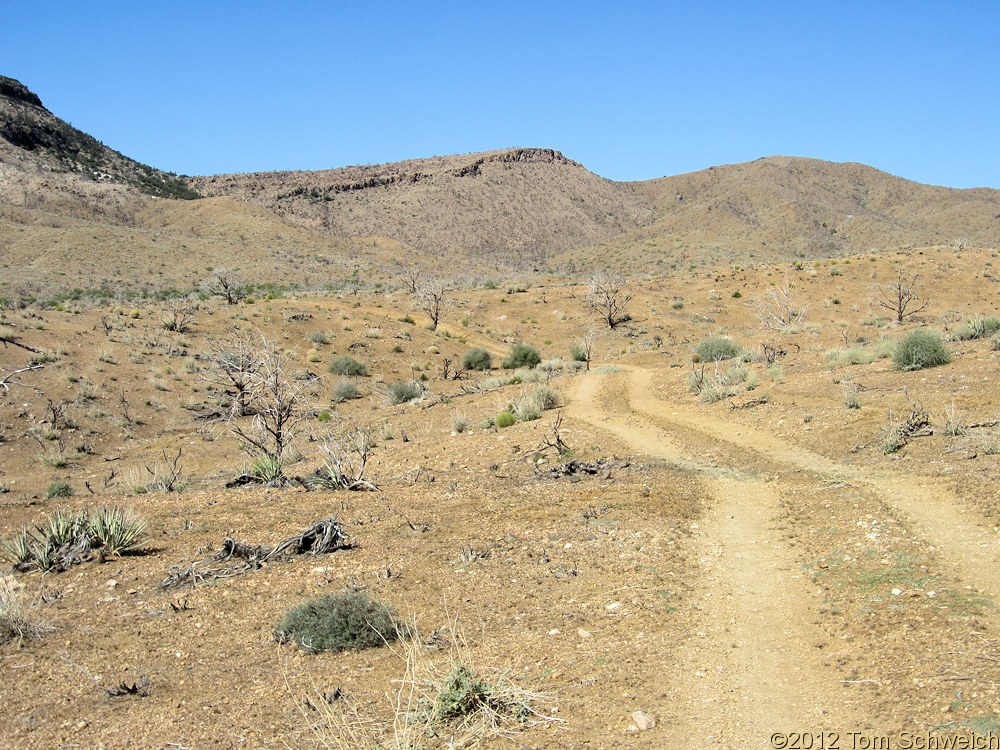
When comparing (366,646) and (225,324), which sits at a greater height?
(225,324)

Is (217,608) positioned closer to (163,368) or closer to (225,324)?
(163,368)

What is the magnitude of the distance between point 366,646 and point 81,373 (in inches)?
909

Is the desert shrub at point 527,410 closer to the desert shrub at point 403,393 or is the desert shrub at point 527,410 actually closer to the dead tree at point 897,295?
the desert shrub at point 403,393

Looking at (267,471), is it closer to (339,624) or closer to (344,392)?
(339,624)

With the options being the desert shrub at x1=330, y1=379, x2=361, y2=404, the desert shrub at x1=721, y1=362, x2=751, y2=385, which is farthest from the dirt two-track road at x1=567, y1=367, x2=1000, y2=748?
the desert shrub at x1=330, y1=379, x2=361, y2=404

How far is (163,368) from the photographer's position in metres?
27.8

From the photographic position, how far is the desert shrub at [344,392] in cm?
2750

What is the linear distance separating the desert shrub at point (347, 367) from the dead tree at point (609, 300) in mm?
15048

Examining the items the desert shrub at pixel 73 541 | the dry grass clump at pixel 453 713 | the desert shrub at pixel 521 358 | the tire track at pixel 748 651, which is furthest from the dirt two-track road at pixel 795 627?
the desert shrub at pixel 521 358

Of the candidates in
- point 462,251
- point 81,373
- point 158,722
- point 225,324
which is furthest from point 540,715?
point 462,251

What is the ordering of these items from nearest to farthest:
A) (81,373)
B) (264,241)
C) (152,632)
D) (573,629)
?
(573,629), (152,632), (81,373), (264,241)

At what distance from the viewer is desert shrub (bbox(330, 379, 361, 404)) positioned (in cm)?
2750

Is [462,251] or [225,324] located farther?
[462,251]

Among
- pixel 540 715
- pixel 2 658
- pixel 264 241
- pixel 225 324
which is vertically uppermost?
pixel 264 241
